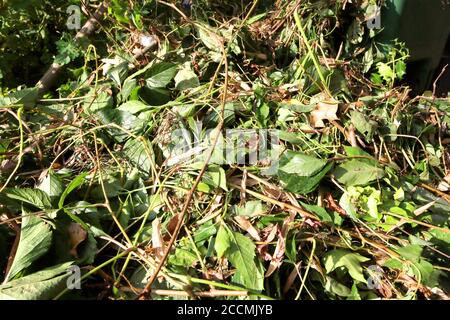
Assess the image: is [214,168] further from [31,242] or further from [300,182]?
[31,242]

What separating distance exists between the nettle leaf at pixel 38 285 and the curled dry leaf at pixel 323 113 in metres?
0.73

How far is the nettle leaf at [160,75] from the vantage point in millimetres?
1378

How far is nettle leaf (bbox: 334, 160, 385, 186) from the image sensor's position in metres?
1.14

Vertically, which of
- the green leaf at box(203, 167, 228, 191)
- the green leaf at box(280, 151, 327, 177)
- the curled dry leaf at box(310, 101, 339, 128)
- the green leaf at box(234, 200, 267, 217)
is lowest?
the green leaf at box(234, 200, 267, 217)

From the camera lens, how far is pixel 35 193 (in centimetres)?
106

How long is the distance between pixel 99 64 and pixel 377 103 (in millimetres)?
933

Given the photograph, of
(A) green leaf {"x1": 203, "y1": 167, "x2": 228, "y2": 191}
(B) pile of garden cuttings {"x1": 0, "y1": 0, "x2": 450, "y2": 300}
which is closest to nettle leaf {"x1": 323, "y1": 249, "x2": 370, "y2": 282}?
(B) pile of garden cuttings {"x1": 0, "y1": 0, "x2": 450, "y2": 300}

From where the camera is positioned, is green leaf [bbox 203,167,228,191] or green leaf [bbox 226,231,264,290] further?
green leaf [bbox 203,167,228,191]

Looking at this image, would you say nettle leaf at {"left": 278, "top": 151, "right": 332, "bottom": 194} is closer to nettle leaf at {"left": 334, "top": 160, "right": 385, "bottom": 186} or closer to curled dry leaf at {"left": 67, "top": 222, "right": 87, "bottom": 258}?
nettle leaf at {"left": 334, "top": 160, "right": 385, "bottom": 186}

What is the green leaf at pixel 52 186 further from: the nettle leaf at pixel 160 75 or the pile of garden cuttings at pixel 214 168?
the nettle leaf at pixel 160 75

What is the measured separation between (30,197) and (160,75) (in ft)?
1.79

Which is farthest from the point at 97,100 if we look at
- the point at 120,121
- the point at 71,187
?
the point at 71,187

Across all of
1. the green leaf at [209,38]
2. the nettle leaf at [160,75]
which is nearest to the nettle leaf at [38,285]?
the nettle leaf at [160,75]

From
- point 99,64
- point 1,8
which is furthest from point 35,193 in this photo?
point 1,8
